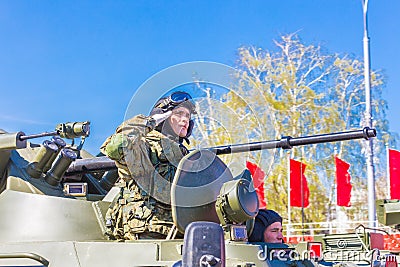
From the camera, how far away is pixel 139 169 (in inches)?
248

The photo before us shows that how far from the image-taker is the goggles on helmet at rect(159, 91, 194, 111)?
654 centimetres

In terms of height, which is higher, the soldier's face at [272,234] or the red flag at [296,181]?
the red flag at [296,181]

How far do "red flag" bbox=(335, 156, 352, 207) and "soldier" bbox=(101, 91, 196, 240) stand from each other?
19.6m

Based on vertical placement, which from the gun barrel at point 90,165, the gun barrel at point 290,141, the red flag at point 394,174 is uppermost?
the red flag at point 394,174

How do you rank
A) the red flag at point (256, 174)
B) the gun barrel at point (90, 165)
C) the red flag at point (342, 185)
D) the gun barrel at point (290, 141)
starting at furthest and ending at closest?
the red flag at point (342, 185), the gun barrel at point (90, 165), the gun barrel at point (290, 141), the red flag at point (256, 174)

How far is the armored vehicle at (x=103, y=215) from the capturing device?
18.2 ft

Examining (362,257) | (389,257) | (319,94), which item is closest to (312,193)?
(319,94)

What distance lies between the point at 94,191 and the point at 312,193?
24.7 meters

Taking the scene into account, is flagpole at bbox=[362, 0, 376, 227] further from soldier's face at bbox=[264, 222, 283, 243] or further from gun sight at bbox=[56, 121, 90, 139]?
soldier's face at bbox=[264, 222, 283, 243]

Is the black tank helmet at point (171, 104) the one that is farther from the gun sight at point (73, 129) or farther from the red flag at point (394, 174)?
the red flag at point (394, 174)

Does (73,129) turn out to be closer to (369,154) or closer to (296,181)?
(369,154)

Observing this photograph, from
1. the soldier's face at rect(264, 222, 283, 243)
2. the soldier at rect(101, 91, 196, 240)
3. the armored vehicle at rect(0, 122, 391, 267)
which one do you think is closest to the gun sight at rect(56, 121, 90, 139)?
the armored vehicle at rect(0, 122, 391, 267)

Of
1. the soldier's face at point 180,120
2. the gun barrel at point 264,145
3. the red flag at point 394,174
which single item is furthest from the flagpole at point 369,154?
the soldier's face at point 180,120

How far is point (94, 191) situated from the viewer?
917cm
